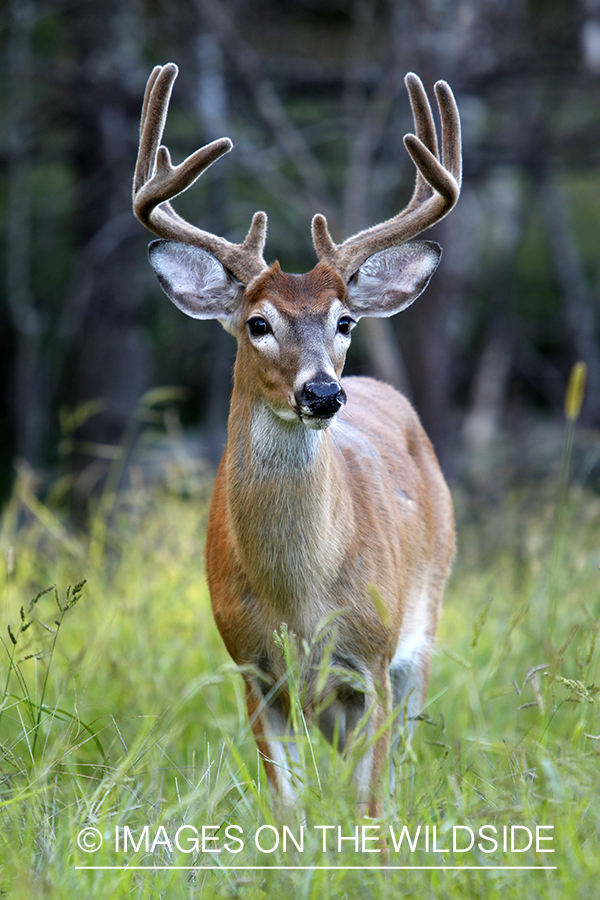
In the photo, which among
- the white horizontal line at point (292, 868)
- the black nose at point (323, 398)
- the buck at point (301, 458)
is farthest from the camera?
the buck at point (301, 458)

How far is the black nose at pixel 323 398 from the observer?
10.1 feet

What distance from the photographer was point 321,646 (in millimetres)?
3299

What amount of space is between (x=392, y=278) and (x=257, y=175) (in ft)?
15.6

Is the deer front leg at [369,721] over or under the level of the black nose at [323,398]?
under

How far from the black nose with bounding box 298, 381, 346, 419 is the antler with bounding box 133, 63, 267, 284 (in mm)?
743

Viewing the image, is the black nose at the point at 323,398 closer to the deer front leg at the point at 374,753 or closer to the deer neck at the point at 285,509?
the deer neck at the point at 285,509

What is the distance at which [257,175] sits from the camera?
27.1 feet

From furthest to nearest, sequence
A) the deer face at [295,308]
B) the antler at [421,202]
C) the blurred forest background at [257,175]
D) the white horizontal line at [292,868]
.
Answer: the blurred forest background at [257,175] → the antler at [421,202] → the deer face at [295,308] → the white horizontal line at [292,868]

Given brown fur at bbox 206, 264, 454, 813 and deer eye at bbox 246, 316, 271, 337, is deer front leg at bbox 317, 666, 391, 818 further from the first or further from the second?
deer eye at bbox 246, 316, 271, 337

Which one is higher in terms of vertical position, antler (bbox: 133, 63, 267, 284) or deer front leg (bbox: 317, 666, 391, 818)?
antler (bbox: 133, 63, 267, 284)

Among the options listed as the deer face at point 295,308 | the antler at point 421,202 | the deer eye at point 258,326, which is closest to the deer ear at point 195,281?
the deer face at point 295,308

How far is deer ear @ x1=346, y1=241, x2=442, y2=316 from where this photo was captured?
12.5 feet

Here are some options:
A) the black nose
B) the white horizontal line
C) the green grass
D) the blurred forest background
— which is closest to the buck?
the black nose

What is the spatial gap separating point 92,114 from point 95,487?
11.2 feet
